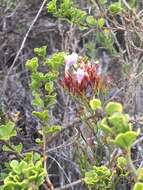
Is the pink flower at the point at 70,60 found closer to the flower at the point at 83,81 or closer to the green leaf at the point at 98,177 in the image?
the flower at the point at 83,81

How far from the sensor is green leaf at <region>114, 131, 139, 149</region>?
2.35ft

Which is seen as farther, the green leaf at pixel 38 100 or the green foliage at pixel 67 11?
the green foliage at pixel 67 11

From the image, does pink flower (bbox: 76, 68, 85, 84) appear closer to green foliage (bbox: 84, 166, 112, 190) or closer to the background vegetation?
the background vegetation

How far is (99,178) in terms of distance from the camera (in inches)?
45.2

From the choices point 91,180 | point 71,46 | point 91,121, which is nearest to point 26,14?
point 71,46

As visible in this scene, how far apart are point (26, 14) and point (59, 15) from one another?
81 centimetres

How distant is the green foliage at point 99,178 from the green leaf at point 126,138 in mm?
397

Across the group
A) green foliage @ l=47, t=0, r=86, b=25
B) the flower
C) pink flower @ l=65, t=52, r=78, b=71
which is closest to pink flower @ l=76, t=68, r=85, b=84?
the flower

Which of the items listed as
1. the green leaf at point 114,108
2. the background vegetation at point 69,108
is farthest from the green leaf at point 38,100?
the green leaf at point 114,108

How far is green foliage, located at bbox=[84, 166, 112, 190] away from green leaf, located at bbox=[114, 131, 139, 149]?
0.40 meters

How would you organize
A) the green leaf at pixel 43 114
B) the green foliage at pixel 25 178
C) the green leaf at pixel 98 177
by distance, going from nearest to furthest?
the green foliage at pixel 25 178, the green leaf at pixel 98 177, the green leaf at pixel 43 114

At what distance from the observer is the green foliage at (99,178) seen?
3.70 feet

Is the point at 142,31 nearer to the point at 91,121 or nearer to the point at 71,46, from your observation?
the point at 91,121

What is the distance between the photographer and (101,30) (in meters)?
1.83
